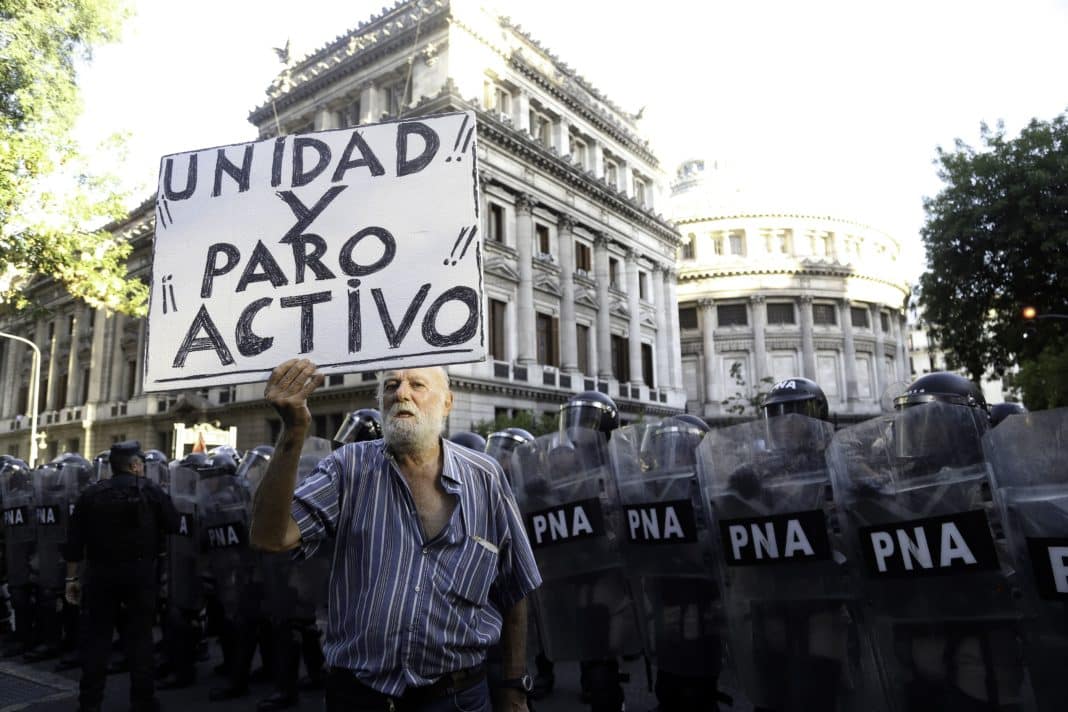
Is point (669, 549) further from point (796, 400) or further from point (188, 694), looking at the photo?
point (188, 694)

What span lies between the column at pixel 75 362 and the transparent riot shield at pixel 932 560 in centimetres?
4513

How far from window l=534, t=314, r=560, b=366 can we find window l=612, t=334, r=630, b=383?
4.30 metres

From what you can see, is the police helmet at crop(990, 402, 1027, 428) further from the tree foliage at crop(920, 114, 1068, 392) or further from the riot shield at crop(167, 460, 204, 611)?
the tree foliage at crop(920, 114, 1068, 392)

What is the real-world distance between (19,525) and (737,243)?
50.4 m

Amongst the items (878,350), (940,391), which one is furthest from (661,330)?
(940,391)

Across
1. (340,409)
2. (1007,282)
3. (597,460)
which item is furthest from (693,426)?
(340,409)

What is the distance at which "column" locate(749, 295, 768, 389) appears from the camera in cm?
4906

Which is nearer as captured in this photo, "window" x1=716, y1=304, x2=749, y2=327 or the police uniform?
the police uniform

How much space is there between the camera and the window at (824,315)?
5166 cm

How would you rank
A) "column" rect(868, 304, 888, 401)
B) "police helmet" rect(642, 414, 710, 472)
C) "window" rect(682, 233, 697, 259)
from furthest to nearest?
"window" rect(682, 233, 697, 259), "column" rect(868, 304, 888, 401), "police helmet" rect(642, 414, 710, 472)

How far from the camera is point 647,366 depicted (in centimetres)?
3625

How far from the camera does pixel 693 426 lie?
13.9ft

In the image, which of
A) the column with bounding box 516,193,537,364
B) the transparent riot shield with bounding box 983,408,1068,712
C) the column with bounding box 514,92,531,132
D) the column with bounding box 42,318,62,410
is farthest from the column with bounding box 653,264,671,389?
the transparent riot shield with bounding box 983,408,1068,712

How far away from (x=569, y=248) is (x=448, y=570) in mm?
29495
